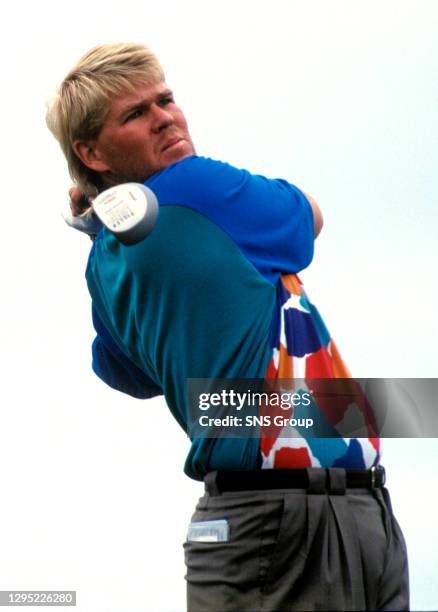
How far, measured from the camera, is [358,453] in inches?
231

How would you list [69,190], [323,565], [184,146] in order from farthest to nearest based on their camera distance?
[69,190] < [184,146] < [323,565]

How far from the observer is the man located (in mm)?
5703

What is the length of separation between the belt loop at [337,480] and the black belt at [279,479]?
0.08 feet

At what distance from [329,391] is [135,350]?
3.18ft

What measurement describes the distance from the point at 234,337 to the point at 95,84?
129cm

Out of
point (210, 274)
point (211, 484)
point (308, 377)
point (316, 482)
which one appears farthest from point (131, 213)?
point (316, 482)

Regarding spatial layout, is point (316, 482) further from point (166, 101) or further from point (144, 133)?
point (166, 101)

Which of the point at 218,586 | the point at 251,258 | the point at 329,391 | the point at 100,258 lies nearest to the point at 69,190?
the point at 100,258

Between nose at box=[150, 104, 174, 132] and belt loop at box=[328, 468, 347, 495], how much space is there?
5.30 ft

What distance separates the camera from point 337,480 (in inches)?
226

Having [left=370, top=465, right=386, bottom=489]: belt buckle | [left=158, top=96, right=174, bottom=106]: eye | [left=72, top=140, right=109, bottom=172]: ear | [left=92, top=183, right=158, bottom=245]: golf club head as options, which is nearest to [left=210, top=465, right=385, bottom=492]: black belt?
[left=370, top=465, right=386, bottom=489]: belt buckle

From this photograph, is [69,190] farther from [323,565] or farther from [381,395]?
[323,565]

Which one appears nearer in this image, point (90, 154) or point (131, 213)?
point (131, 213)

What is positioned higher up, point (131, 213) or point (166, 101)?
point (166, 101)
